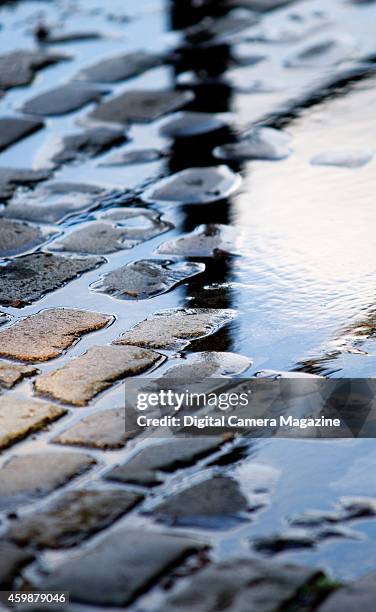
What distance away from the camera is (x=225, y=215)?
12.6 ft

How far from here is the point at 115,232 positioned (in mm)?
3783

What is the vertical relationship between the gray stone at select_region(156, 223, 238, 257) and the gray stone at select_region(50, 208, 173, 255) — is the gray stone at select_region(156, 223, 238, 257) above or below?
below

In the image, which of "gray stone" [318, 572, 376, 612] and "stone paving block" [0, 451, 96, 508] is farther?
"stone paving block" [0, 451, 96, 508]

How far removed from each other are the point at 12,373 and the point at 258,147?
1.93m

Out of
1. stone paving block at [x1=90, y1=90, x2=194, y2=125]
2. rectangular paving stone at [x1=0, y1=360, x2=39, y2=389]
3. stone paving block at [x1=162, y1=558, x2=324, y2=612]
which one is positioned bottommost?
stone paving block at [x1=162, y1=558, x2=324, y2=612]

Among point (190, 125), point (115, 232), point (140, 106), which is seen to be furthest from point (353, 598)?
point (140, 106)

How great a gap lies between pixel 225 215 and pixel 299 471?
1623 mm

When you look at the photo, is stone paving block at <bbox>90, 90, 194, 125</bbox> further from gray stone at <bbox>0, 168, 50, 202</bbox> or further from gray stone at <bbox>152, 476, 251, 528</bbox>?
gray stone at <bbox>152, 476, 251, 528</bbox>

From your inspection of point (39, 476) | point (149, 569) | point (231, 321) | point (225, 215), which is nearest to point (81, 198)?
point (225, 215)

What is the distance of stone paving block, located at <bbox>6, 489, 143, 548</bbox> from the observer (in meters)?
2.18

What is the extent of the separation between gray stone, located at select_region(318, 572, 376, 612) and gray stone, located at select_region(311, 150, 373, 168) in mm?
2420

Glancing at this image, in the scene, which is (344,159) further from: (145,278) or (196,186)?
(145,278)

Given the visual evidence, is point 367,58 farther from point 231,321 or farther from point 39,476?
point 39,476

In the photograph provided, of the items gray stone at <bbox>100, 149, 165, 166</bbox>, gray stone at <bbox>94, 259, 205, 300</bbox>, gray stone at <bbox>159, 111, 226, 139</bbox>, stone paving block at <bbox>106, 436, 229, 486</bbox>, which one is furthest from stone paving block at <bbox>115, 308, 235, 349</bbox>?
gray stone at <bbox>159, 111, 226, 139</bbox>
